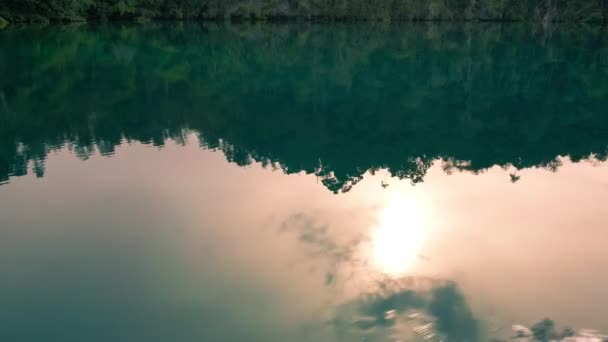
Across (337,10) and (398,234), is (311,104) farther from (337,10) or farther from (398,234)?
(337,10)

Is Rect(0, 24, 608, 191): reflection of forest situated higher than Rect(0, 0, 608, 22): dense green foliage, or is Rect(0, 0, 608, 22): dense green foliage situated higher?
Rect(0, 0, 608, 22): dense green foliage

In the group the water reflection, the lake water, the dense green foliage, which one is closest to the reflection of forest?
the lake water

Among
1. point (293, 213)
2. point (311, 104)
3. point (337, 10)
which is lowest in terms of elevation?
point (293, 213)

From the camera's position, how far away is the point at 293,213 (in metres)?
16.0

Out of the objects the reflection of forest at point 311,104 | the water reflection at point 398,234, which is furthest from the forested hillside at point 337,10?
the water reflection at point 398,234

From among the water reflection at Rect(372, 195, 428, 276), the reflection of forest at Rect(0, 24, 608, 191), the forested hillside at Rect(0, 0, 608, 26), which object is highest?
the forested hillside at Rect(0, 0, 608, 26)

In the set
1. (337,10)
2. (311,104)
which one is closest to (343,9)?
(337,10)

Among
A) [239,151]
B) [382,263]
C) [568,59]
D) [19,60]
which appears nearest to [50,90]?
[19,60]

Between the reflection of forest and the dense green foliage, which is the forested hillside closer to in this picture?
the dense green foliage

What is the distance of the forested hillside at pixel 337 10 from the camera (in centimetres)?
10050

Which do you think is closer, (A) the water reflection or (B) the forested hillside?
(A) the water reflection

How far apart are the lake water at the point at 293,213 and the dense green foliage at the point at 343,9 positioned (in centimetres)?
7225

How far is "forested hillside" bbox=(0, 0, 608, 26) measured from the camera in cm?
10050

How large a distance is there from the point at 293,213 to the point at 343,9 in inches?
4609
